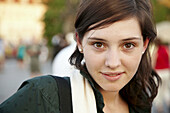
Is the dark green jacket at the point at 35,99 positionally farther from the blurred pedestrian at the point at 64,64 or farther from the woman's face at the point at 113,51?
the blurred pedestrian at the point at 64,64

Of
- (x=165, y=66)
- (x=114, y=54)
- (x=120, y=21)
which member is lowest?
(x=165, y=66)

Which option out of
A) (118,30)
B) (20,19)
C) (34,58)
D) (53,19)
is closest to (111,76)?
(118,30)

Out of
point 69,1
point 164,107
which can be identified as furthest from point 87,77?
point 69,1

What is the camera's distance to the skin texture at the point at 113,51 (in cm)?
152

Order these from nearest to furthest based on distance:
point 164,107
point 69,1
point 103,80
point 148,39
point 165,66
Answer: point 103,80 < point 148,39 < point 165,66 < point 164,107 < point 69,1

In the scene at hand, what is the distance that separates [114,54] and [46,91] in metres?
0.40

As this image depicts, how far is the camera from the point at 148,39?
1757mm

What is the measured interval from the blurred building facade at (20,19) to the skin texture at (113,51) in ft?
103

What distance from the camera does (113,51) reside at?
5.04ft

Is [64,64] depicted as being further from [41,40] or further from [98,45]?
[41,40]

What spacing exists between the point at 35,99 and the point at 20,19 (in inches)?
1330

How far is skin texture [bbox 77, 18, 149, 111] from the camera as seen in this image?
152cm

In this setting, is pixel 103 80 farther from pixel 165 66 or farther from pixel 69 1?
pixel 69 1

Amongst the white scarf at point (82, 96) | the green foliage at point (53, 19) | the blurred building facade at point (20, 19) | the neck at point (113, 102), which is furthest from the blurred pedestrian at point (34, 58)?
the blurred building facade at point (20, 19)
